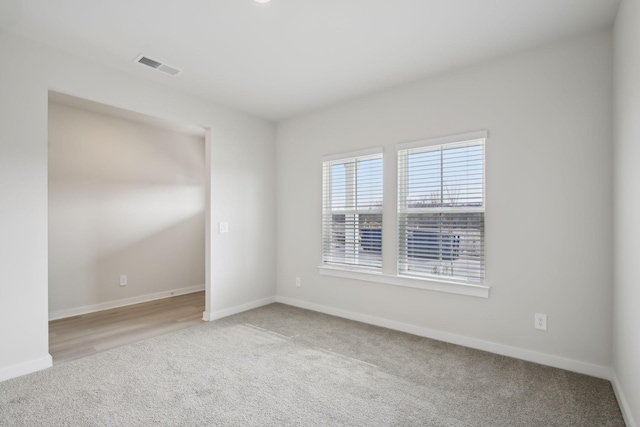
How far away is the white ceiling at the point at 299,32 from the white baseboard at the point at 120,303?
3.05 meters

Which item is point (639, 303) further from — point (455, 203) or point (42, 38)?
point (42, 38)

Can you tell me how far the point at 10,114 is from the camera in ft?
8.23

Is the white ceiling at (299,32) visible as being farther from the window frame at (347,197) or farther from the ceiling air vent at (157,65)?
the window frame at (347,197)

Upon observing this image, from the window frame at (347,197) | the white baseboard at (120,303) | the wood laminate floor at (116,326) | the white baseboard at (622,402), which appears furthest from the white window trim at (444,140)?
the white baseboard at (120,303)

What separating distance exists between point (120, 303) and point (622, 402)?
531cm

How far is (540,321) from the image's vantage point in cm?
270

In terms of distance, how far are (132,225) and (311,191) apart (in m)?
2.66

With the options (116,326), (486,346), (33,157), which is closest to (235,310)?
(116,326)

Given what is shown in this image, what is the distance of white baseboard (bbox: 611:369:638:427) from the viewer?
73.9 inches

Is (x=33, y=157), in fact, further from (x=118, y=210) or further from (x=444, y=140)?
(x=444, y=140)

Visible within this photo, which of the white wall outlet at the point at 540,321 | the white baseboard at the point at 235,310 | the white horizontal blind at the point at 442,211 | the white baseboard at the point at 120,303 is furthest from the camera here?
the white baseboard at the point at 120,303

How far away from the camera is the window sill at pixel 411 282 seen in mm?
3012

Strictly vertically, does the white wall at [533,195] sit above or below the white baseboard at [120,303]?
above

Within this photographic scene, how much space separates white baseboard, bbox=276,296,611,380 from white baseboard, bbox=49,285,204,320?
8.05 feet
